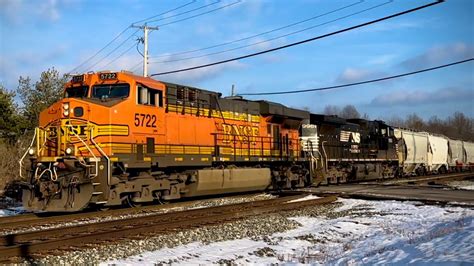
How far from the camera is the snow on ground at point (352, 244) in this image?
666 centimetres

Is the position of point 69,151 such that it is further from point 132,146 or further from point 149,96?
point 149,96

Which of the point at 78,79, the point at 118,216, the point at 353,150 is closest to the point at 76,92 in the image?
the point at 78,79

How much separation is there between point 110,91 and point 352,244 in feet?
26.4

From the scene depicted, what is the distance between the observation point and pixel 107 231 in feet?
29.1

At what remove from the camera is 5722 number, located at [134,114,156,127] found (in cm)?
1319

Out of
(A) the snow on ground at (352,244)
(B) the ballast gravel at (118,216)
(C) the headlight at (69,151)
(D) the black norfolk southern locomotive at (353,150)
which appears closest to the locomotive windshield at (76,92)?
(C) the headlight at (69,151)

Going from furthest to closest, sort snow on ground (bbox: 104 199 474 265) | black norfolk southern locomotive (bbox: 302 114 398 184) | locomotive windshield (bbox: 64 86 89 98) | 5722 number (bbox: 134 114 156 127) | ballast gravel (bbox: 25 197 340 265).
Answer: black norfolk southern locomotive (bbox: 302 114 398 184) → locomotive windshield (bbox: 64 86 89 98) → 5722 number (bbox: 134 114 156 127) → ballast gravel (bbox: 25 197 340 265) → snow on ground (bbox: 104 199 474 265)

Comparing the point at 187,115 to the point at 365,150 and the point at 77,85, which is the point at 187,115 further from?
the point at 365,150

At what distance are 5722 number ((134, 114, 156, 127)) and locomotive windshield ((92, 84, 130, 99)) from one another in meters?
0.72

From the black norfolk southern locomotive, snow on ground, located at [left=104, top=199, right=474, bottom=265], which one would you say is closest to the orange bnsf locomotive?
snow on ground, located at [left=104, top=199, right=474, bottom=265]

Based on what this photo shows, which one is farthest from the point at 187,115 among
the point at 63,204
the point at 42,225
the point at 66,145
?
the point at 42,225

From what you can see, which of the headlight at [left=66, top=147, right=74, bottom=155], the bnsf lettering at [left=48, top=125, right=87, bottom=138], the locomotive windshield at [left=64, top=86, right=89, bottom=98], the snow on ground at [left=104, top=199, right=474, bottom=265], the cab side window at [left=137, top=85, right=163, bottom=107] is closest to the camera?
the snow on ground at [left=104, top=199, right=474, bottom=265]

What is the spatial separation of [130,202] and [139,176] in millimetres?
822

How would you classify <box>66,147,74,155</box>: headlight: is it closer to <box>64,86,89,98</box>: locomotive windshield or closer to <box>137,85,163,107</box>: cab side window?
<box>64,86,89,98</box>: locomotive windshield
